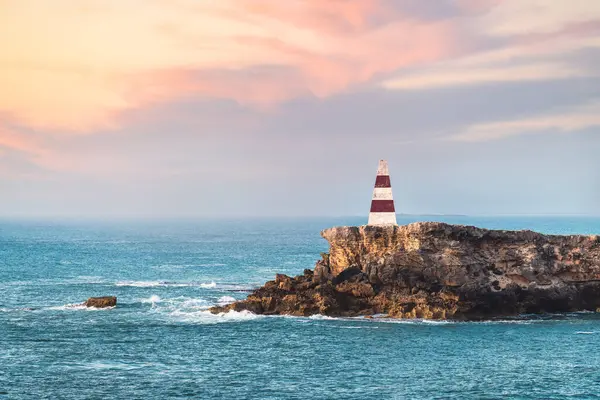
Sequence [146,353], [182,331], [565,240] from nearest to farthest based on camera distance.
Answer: [146,353] < [182,331] < [565,240]

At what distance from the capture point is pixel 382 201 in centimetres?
6575

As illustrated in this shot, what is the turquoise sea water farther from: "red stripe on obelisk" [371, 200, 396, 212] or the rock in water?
"red stripe on obelisk" [371, 200, 396, 212]

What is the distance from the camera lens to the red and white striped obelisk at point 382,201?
2566 inches

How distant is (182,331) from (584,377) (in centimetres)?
2570

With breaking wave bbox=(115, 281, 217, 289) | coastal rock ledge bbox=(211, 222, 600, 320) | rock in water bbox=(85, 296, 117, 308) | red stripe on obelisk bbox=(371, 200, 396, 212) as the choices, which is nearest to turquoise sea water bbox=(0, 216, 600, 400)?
rock in water bbox=(85, 296, 117, 308)

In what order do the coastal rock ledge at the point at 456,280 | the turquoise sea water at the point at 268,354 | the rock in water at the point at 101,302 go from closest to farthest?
1. the turquoise sea water at the point at 268,354
2. the coastal rock ledge at the point at 456,280
3. the rock in water at the point at 101,302

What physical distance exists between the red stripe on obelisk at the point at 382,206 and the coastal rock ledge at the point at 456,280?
3154mm

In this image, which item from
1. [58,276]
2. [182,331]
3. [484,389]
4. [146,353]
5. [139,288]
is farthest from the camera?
[58,276]

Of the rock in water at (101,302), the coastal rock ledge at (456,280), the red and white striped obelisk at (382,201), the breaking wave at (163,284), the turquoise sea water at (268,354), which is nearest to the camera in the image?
the turquoise sea water at (268,354)

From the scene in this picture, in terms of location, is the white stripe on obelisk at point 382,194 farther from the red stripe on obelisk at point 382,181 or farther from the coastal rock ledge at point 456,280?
the coastal rock ledge at point 456,280

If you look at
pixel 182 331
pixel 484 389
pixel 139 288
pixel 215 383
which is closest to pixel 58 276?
pixel 139 288

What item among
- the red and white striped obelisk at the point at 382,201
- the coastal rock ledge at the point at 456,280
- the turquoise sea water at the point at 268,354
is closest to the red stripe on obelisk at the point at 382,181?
the red and white striped obelisk at the point at 382,201

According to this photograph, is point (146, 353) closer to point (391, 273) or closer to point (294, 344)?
point (294, 344)

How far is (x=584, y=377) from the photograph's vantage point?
136ft
